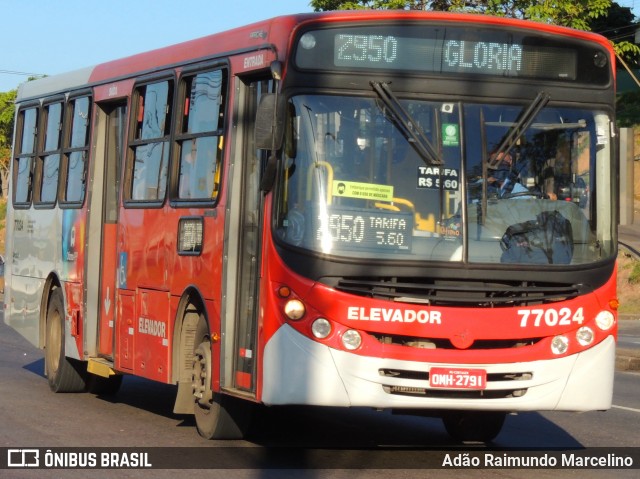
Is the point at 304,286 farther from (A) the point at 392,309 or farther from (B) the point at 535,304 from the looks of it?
(B) the point at 535,304

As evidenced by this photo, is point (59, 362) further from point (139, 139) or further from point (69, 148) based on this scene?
point (139, 139)

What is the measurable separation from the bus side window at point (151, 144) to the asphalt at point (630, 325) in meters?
4.09

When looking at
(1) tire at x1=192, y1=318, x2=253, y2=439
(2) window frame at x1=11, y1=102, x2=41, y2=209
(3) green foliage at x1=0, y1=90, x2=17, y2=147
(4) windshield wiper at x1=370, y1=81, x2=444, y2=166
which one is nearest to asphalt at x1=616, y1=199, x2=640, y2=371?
(4) windshield wiper at x1=370, y1=81, x2=444, y2=166

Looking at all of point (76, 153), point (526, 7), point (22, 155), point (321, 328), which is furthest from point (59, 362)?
point (526, 7)

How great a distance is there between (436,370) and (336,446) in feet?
6.25

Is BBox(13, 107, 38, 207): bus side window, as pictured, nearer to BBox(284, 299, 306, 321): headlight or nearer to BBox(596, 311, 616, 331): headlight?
BBox(284, 299, 306, 321): headlight

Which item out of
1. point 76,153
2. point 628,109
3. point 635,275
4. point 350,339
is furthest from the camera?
point 628,109

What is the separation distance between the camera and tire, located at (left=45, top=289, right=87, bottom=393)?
14.3 meters

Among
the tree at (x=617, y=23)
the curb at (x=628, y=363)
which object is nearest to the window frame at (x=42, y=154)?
the curb at (x=628, y=363)

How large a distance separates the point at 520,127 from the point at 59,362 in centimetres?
683

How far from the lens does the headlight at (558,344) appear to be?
931 cm

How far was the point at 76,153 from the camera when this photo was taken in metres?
14.1

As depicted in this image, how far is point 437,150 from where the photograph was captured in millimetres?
9266

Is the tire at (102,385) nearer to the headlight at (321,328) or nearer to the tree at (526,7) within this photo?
the headlight at (321,328)
